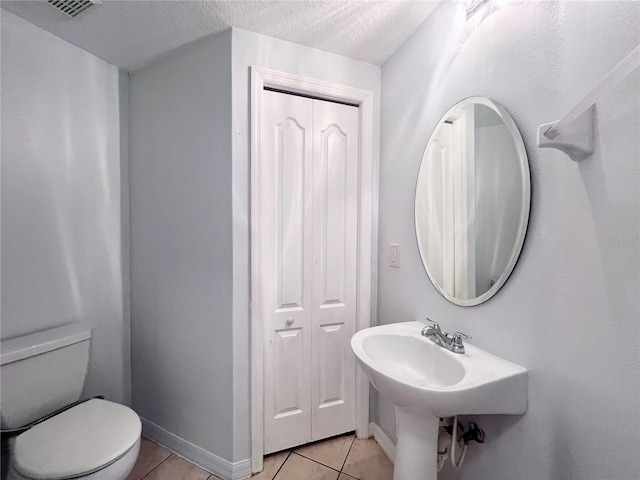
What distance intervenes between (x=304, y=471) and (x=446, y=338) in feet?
3.60

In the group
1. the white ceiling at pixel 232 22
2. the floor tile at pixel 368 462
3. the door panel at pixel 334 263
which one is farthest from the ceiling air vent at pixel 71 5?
the floor tile at pixel 368 462

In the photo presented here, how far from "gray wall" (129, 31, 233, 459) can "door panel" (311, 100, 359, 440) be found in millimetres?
495

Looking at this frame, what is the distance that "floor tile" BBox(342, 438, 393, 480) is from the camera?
1.48 meters

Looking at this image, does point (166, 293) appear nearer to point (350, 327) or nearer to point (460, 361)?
point (350, 327)

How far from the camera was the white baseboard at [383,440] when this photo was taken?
1.57 m

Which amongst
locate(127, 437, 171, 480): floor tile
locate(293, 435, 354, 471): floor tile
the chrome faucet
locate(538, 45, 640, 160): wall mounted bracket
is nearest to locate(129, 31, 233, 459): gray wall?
locate(127, 437, 171, 480): floor tile

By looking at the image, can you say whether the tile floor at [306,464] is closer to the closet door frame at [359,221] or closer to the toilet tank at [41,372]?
the closet door frame at [359,221]

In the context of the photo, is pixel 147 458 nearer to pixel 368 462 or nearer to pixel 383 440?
pixel 368 462

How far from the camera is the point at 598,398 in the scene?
2.42 feet

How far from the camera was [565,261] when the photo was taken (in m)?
0.81

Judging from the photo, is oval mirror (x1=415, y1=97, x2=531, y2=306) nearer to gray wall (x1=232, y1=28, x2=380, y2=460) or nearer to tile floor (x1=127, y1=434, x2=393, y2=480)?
gray wall (x1=232, y1=28, x2=380, y2=460)

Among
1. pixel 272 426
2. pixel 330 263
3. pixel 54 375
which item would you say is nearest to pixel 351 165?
pixel 330 263

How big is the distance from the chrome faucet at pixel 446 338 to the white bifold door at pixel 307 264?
0.61 m

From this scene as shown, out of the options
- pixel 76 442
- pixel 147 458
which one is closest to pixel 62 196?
pixel 76 442
